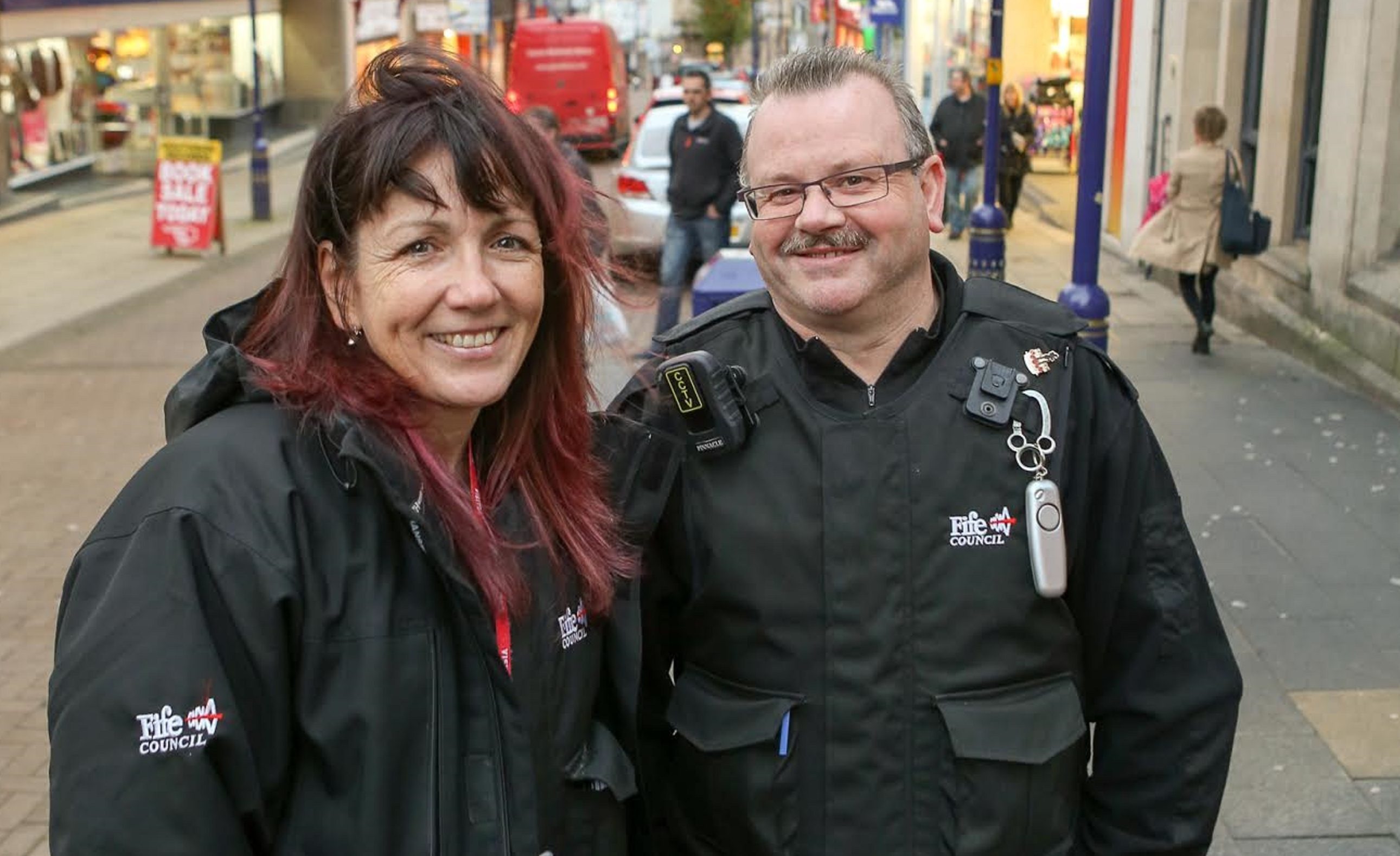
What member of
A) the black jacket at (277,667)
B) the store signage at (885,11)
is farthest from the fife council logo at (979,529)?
the store signage at (885,11)

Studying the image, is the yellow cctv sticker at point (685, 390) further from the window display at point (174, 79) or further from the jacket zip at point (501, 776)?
the window display at point (174, 79)

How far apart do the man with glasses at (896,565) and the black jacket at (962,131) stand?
16371 millimetres

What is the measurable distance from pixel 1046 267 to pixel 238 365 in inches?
589

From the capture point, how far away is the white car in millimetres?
13164

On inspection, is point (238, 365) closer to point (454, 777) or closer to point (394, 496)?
point (394, 496)

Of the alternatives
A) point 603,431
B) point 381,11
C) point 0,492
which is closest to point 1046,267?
point 0,492

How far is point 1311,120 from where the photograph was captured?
12047 millimetres

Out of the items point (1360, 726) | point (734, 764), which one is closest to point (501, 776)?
point (734, 764)

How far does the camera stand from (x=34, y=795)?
4.94m

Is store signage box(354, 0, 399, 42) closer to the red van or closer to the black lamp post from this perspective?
the red van

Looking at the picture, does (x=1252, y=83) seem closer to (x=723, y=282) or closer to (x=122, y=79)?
(x=723, y=282)

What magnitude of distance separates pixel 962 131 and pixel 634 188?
509 centimetres

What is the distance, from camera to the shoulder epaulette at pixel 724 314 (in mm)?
2623

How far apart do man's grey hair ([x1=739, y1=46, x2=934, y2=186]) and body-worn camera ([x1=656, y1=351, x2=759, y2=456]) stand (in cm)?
32
